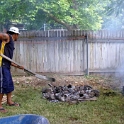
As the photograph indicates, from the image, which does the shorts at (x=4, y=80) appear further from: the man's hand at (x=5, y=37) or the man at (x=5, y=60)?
the man's hand at (x=5, y=37)

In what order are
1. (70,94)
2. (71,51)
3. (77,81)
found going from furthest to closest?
(71,51), (77,81), (70,94)

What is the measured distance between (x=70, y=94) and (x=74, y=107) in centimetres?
78

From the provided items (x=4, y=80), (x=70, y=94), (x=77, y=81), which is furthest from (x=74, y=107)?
(x=77, y=81)

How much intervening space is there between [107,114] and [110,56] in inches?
159

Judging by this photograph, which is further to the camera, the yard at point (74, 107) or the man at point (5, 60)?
the man at point (5, 60)

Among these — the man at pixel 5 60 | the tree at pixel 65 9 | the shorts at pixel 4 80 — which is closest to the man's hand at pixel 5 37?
the man at pixel 5 60

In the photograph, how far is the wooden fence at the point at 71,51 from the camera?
8320 millimetres

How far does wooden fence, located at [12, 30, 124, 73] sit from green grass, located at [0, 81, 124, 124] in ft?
7.93

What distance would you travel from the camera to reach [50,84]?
7.05 meters

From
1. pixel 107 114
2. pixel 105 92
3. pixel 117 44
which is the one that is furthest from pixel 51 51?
pixel 107 114

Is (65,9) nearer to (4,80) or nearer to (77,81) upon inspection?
(77,81)

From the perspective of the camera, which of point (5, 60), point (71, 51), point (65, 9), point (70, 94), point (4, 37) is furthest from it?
point (65, 9)

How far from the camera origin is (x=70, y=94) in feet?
19.4

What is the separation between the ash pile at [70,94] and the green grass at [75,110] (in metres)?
0.16
